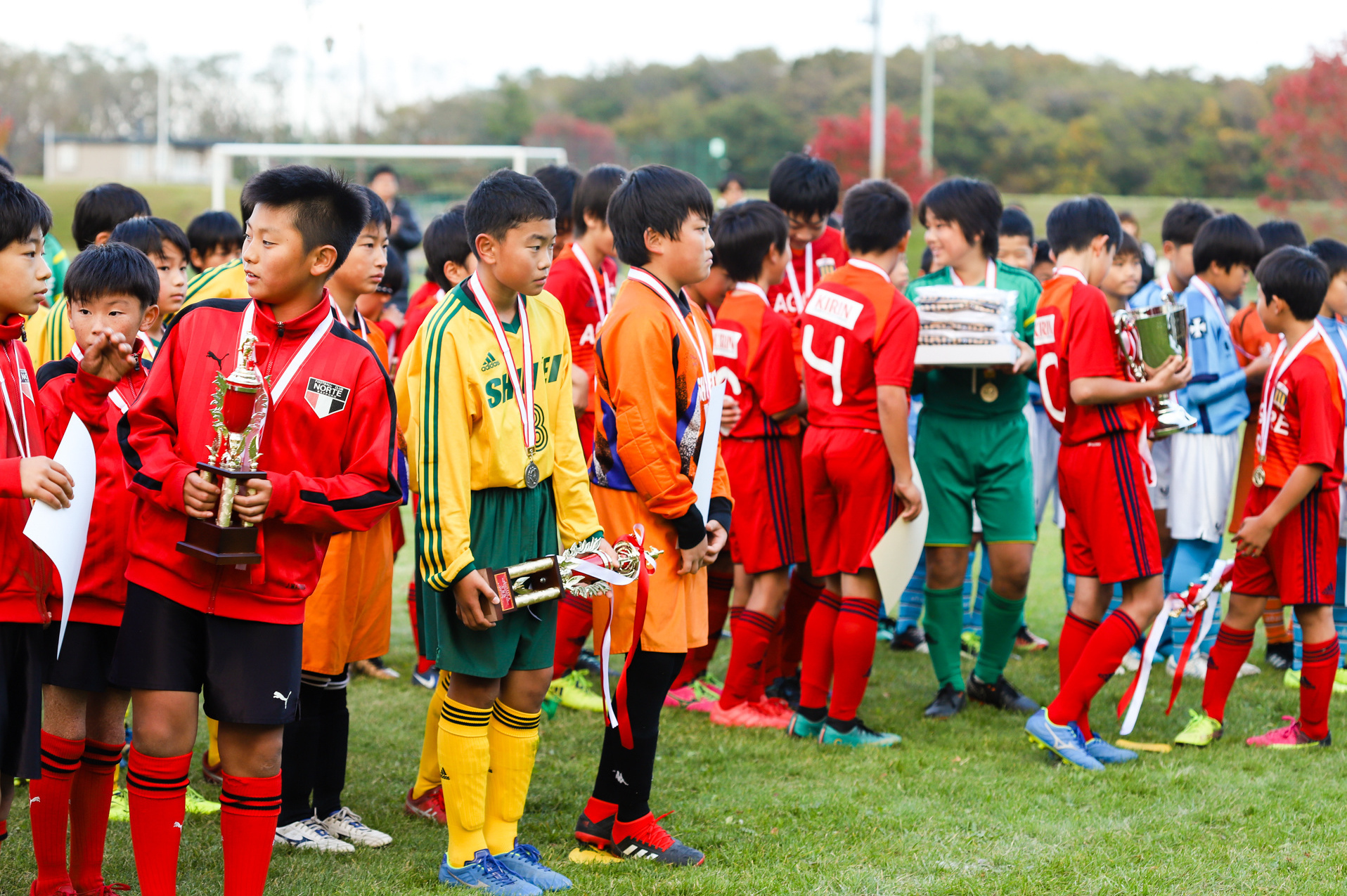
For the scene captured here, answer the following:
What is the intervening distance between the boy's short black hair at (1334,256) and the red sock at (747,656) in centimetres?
284

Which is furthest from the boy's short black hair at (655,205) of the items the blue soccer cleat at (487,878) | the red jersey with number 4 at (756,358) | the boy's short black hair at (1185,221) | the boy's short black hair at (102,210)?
the boy's short black hair at (1185,221)

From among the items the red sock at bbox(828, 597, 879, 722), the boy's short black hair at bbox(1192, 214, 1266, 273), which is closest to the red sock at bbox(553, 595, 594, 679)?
the red sock at bbox(828, 597, 879, 722)

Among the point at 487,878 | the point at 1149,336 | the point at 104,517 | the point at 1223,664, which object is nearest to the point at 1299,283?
the point at 1149,336

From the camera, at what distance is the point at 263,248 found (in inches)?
105

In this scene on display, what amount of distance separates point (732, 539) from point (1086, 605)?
146cm

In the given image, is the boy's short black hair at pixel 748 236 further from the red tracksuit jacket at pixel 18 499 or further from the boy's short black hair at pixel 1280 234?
the boy's short black hair at pixel 1280 234

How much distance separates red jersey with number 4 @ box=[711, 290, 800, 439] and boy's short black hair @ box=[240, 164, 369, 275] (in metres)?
2.27

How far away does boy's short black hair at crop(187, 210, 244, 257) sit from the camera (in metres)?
4.93

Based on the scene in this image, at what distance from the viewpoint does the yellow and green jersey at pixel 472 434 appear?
2.98m

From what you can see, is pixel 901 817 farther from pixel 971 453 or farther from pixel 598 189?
pixel 598 189

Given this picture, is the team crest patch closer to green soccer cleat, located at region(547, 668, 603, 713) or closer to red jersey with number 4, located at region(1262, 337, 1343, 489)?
green soccer cleat, located at region(547, 668, 603, 713)

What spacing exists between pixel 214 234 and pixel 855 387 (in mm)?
2720

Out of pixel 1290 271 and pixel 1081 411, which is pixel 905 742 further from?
pixel 1290 271

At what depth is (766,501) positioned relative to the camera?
4.92 meters
